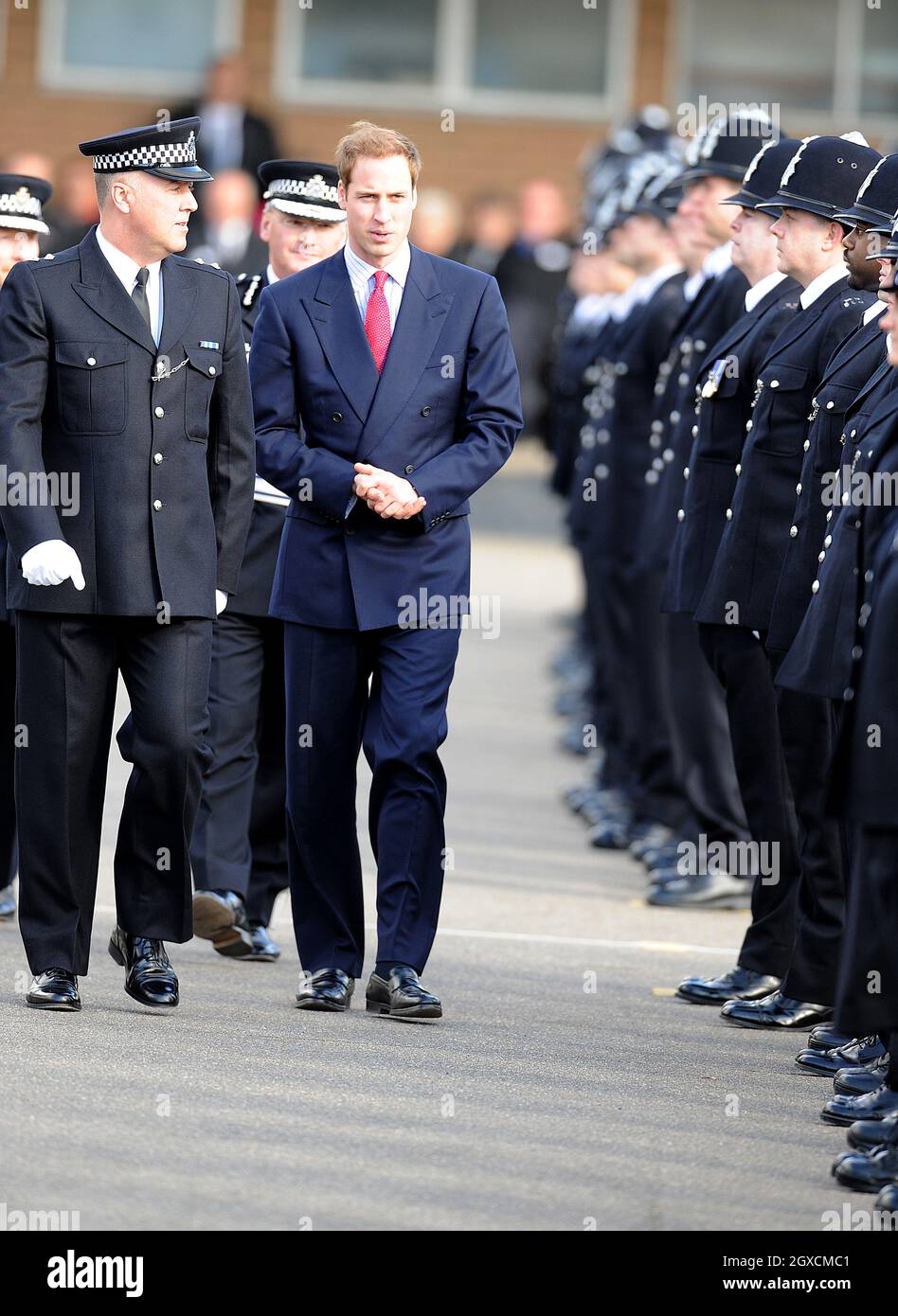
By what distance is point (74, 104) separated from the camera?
85.5ft

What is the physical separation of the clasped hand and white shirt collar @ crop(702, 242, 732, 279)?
8.88 ft

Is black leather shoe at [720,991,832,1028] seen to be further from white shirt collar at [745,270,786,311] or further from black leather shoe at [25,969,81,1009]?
white shirt collar at [745,270,786,311]

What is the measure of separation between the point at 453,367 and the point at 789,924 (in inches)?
74.8

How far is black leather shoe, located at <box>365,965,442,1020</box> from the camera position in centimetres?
710

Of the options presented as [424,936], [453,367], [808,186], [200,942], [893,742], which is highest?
[808,186]

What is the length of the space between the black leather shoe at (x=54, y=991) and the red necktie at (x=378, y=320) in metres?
1.89

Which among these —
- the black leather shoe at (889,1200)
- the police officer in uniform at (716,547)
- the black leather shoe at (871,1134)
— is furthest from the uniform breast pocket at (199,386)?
the black leather shoe at (889,1200)

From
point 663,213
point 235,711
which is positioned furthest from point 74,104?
point 235,711

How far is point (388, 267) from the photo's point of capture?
7270mm

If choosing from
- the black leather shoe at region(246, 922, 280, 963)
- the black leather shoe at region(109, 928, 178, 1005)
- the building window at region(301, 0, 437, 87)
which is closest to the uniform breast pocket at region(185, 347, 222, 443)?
the black leather shoe at region(109, 928, 178, 1005)

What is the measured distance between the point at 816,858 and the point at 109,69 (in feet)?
67.0

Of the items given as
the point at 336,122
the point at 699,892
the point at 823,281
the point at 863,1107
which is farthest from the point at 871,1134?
the point at 336,122

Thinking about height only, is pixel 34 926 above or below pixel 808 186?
below

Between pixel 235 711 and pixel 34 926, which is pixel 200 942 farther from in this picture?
pixel 34 926
